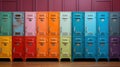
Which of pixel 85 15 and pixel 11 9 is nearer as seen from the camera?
pixel 85 15

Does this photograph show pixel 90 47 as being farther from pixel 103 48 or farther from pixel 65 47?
pixel 65 47

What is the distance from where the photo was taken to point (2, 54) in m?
9.30

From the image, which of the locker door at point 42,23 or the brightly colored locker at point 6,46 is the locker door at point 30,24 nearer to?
the locker door at point 42,23

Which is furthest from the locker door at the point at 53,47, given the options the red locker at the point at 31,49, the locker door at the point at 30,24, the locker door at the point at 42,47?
the locker door at the point at 30,24

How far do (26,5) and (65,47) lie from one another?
101 inches

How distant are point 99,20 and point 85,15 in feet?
1.82

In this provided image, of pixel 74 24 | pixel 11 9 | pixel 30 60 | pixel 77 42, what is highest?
pixel 11 9

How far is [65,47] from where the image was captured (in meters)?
9.38

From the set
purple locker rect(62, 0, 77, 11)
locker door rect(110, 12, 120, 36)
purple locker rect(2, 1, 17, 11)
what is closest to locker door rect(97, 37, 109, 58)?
locker door rect(110, 12, 120, 36)

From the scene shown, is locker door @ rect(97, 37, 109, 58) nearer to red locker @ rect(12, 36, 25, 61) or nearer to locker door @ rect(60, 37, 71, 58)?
locker door @ rect(60, 37, 71, 58)

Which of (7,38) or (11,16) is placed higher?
(11,16)

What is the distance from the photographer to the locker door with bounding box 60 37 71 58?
30.7 feet

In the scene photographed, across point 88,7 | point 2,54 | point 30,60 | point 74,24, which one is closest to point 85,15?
point 74,24

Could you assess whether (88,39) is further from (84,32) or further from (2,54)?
(2,54)
